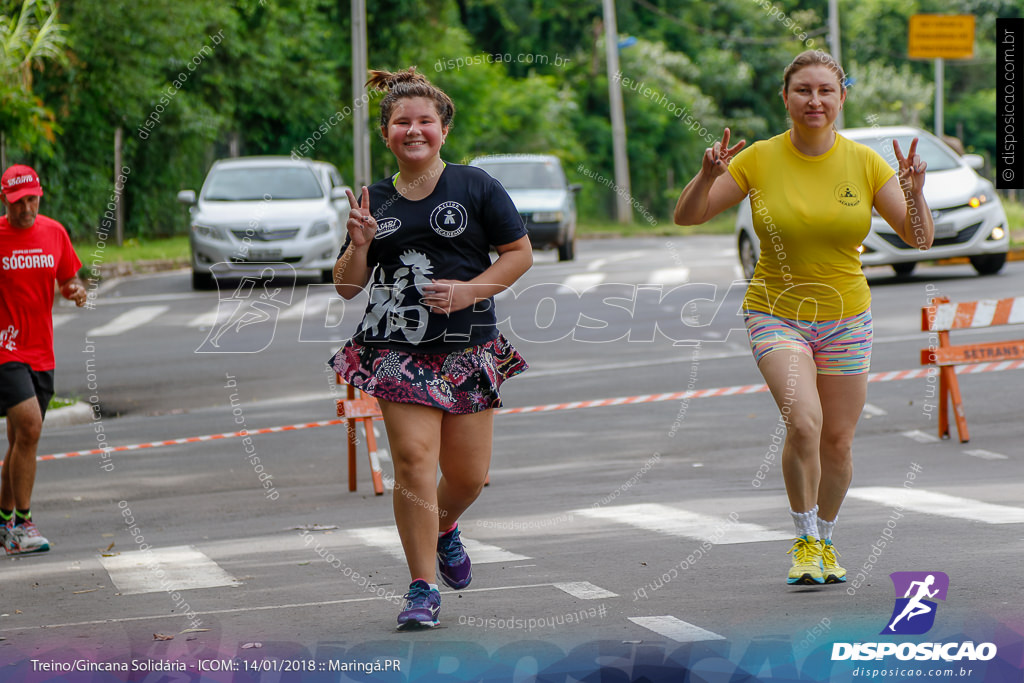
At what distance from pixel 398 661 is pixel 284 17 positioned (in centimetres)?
3273

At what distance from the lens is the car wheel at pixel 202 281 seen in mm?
22031

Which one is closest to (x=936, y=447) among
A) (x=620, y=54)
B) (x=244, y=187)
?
(x=244, y=187)

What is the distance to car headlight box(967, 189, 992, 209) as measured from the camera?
60.0 ft

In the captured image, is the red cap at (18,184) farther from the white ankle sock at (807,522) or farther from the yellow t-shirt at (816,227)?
the white ankle sock at (807,522)

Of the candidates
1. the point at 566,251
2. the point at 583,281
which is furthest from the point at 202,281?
the point at 566,251

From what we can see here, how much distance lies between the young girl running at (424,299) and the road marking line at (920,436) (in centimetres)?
531

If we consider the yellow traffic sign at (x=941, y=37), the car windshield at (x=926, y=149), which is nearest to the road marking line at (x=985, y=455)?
the car windshield at (x=926, y=149)

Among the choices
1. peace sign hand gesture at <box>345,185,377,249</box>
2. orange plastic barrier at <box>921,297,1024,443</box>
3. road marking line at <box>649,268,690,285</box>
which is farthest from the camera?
road marking line at <box>649,268,690,285</box>

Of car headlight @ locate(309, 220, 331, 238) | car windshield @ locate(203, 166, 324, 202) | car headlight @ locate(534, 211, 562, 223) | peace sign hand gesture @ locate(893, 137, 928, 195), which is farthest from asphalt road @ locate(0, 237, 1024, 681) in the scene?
car headlight @ locate(534, 211, 562, 223)

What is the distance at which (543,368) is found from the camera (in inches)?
567

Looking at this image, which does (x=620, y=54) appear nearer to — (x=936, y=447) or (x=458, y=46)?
(x=458, y=46)

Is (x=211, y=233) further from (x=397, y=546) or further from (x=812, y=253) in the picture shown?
(x=812, y=253)

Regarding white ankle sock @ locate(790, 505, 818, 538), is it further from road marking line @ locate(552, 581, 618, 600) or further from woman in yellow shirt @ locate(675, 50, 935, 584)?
road marking line @ locate(552, 581, 618, 600)

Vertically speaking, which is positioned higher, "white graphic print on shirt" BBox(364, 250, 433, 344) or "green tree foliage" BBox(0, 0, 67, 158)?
"green tree foliage" BBox(0, 0, 67, 158)
